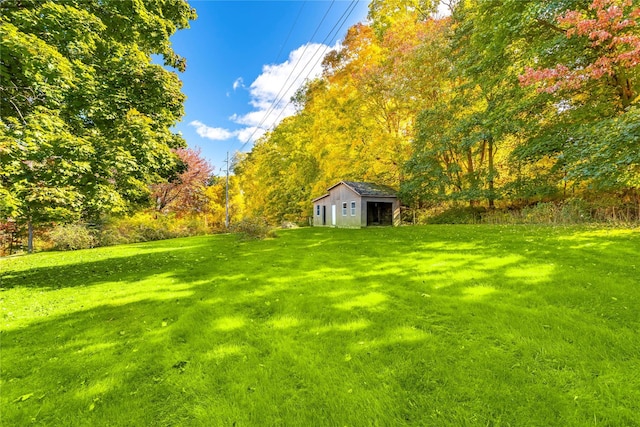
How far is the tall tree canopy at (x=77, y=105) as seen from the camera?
229 inches

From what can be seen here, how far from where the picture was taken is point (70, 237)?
18938 mm

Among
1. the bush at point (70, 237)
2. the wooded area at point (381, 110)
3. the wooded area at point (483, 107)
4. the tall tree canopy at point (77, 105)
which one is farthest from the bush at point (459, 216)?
the bush at point (70, 237)

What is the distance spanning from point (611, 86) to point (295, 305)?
59.0ft

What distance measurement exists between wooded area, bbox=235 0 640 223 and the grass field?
268 inches

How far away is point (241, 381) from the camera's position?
2959mm

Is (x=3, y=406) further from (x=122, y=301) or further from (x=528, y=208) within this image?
(x=528, y=208)

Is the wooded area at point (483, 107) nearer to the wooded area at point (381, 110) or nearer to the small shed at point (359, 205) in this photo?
the wooded area at point (381, 110)

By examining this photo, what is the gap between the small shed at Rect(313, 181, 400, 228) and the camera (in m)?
20.7

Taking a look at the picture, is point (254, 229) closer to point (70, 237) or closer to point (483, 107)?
point (70, 237)

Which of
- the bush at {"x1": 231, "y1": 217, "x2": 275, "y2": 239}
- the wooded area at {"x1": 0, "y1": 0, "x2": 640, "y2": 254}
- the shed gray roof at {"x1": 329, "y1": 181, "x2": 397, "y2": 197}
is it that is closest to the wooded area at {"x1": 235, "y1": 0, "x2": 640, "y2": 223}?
the wooded area at {"x1": 0, "y1": 0, "x2": 640, "y2": 254}

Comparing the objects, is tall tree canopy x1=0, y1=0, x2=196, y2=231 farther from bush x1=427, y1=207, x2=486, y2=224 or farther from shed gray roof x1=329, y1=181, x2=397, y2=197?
bush x1=427, y1=207, x2=486, y2=224

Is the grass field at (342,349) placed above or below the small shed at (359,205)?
below

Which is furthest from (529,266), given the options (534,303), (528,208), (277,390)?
(528,208)

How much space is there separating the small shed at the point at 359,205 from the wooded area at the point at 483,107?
1464 millimetres
